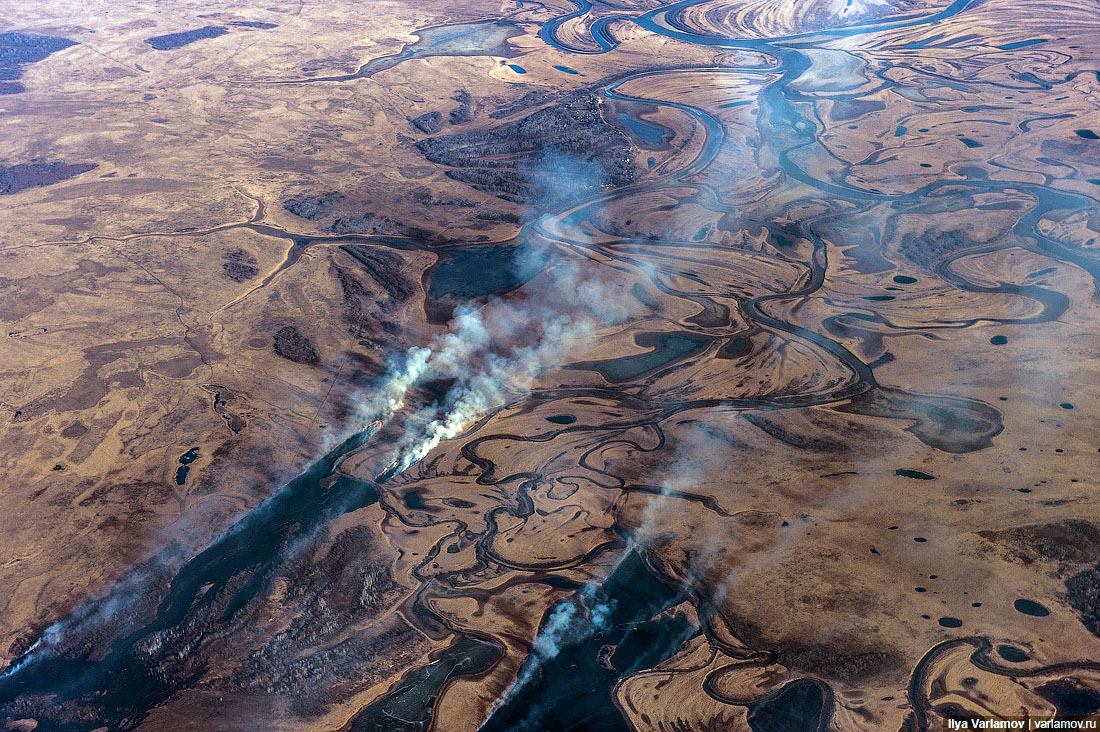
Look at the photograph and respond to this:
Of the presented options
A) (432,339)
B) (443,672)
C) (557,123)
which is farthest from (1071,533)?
(557,123)

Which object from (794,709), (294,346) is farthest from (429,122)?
(794,709)

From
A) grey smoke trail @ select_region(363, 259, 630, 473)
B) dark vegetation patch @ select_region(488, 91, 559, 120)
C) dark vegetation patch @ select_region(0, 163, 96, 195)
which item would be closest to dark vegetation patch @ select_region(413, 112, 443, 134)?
dark vegetation patch @ select_region(488, 91, 559, 120)

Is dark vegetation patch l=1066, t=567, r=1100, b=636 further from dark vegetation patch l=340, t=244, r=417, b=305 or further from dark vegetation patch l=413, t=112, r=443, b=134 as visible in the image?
dark vegetation patch l=413, t=112, r=443, b=134

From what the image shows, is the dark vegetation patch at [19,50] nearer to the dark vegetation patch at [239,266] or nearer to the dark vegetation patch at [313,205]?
the dark vegetation patch at [313,205]

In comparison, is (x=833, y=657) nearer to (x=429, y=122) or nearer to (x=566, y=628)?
(x=566, y=628)

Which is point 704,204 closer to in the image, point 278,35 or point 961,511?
point 961,511

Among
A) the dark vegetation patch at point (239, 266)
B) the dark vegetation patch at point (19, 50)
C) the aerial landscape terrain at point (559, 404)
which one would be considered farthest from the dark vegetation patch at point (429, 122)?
the dark vegetation patch at point (19, 50)
